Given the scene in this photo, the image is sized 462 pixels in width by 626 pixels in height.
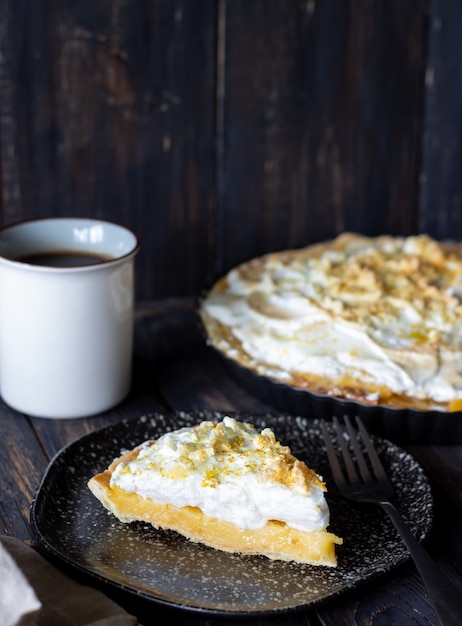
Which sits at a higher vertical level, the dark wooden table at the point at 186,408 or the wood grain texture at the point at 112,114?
the wood grain texture at the point at 112,114

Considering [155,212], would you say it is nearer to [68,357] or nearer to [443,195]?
[68,357]

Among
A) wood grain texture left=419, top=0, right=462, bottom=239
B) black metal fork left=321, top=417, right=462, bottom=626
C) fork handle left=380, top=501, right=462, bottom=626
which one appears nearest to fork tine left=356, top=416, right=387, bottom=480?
black metal fork left=321, top=417, right=462, bottom=626

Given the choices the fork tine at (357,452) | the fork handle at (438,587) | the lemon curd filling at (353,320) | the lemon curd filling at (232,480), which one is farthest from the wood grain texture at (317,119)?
the fork handle at (438,587)

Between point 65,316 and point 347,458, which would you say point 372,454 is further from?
point 65,316

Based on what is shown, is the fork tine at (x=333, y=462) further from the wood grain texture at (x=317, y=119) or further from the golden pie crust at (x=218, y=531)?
the wood grain texture at (x=317, y=119)

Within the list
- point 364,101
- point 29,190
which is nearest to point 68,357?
point 29,190

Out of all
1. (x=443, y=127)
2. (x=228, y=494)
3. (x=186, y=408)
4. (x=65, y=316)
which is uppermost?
(x=443, y=127)

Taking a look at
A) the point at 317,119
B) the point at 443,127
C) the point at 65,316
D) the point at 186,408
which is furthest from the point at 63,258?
the point at 443,127

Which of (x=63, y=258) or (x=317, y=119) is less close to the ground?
(x=317, y=119)
